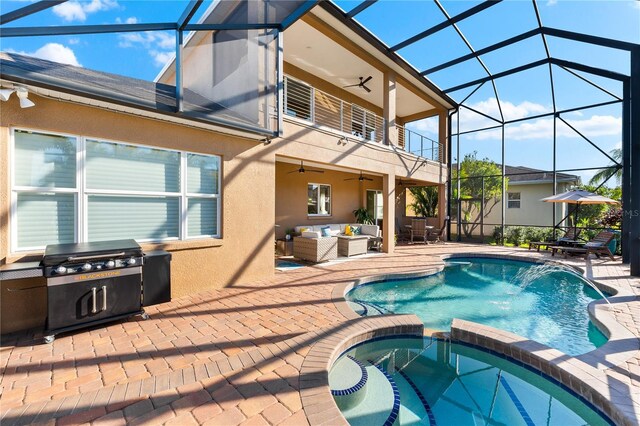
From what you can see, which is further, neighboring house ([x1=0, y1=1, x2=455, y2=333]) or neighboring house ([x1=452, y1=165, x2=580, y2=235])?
neighboring house ([x1=452, y1=165, x2=580, y2=235])

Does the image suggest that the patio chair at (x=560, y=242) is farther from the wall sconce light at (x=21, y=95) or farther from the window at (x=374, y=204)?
the wall sconce light at (x=21, y=95)

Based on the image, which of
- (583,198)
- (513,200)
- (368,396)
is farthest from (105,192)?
(513,200)

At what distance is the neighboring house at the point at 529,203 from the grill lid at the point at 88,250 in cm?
2010

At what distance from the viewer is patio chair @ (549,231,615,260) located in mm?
11191

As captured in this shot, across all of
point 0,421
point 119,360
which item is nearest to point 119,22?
point 119,360

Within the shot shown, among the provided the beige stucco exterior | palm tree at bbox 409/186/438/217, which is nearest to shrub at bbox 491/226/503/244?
palm tree at bbox 409/186/438/217

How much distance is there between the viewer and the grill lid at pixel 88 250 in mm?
3941

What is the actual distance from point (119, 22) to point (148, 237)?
405cm

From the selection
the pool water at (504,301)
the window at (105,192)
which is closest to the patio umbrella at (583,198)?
the pool water at (504,301)

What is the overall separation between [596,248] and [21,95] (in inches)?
662

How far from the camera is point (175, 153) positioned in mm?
5965

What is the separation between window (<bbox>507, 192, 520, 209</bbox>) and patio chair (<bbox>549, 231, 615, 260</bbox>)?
435 inches

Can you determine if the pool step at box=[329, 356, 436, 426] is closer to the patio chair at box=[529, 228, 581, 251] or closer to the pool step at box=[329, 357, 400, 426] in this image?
the pool step at box=[329, 357, 400, 426]

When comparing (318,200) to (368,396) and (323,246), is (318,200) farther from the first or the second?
(368,396)
